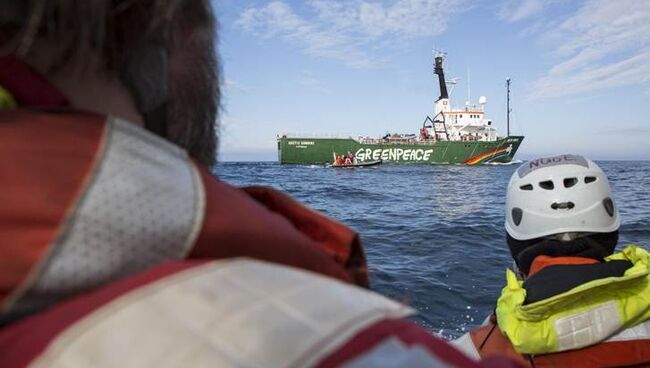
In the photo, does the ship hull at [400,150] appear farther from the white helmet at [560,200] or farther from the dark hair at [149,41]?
the dark hair at [149,41]

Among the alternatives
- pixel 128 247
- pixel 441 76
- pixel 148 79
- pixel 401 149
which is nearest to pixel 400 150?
pixel 401 149

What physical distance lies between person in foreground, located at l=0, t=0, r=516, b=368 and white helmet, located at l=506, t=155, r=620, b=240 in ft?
7.92

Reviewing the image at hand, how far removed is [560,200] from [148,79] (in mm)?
2668

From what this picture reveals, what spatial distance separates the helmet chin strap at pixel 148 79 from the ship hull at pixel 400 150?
4151cm

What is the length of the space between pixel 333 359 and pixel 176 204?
0.84 feet

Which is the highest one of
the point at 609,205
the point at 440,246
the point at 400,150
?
the point at 609,205

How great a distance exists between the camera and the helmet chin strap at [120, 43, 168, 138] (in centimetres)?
68

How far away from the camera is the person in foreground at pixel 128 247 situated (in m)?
0.44

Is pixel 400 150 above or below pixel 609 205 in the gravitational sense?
below

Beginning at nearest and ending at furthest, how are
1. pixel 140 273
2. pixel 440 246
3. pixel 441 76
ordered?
pixel 140 273
pixel 440 246
pixel 441 76

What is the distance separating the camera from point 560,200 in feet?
9.15

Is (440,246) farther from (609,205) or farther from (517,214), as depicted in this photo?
(609,205)

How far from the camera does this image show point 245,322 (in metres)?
0.45

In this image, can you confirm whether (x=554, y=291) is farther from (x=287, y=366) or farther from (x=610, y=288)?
(x=287, y=366)
